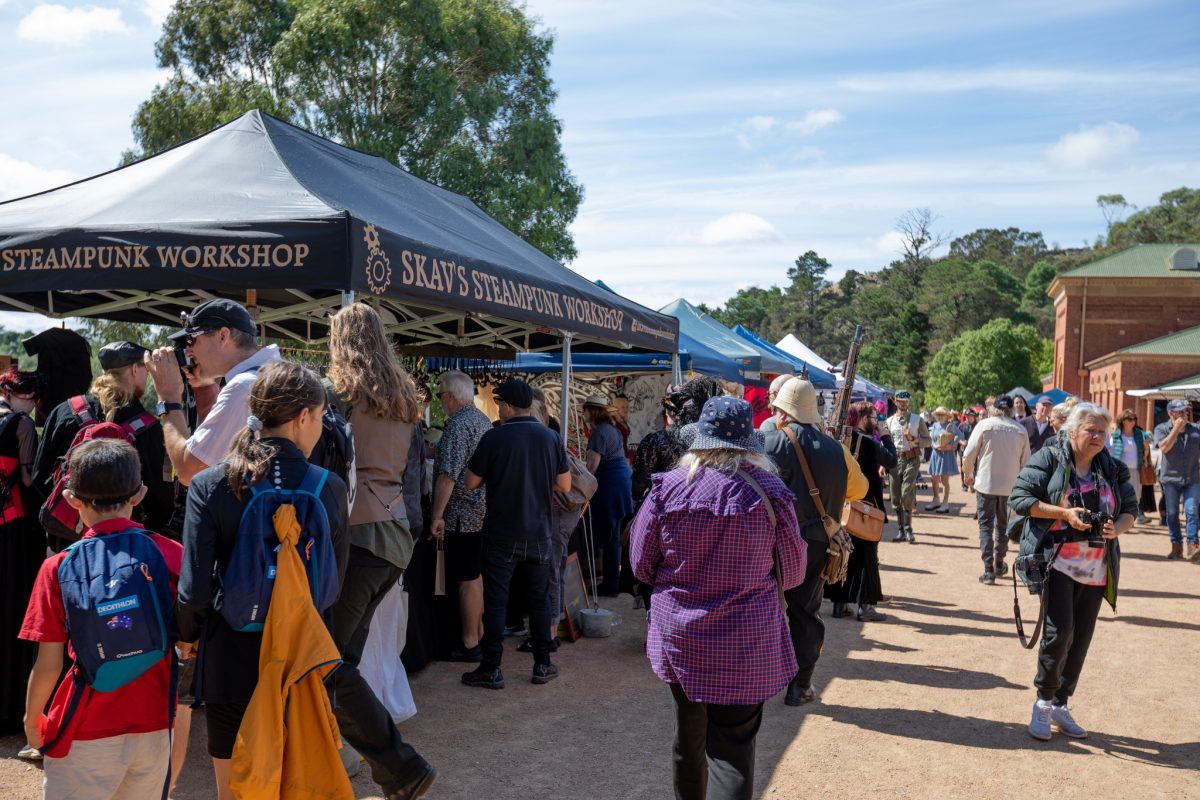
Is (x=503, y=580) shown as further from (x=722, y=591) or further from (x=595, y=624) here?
(x=722, y=591)

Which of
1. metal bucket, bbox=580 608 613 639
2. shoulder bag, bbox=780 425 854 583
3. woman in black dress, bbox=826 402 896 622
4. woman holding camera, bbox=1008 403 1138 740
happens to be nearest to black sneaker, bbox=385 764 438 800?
shoulder bag, bbox=780 425 854 583

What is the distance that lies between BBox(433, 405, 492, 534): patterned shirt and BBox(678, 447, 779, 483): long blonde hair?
2616mm

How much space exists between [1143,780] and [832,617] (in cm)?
401

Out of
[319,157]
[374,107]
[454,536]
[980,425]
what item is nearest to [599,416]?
[454,536]

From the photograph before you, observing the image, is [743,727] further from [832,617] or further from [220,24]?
[220,24]

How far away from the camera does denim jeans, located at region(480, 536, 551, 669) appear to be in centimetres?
592

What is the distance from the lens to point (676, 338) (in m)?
9.56

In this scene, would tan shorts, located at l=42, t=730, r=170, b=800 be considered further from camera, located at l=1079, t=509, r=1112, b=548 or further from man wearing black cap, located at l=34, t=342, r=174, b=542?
camera, located at l=1079, t=509, r=1112, b=548

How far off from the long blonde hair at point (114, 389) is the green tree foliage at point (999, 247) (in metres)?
125

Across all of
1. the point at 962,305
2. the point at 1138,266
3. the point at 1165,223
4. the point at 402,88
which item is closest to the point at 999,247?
the point at 1165,223

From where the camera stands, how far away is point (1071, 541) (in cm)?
536

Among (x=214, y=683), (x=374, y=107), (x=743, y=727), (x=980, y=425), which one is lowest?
(x=743, y=727)

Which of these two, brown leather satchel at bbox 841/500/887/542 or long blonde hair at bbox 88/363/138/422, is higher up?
long blonde hair at bbox 88/363/138/422

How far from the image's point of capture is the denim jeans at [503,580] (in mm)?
5922
